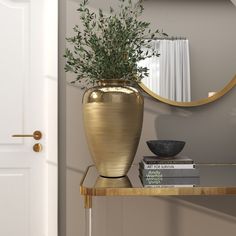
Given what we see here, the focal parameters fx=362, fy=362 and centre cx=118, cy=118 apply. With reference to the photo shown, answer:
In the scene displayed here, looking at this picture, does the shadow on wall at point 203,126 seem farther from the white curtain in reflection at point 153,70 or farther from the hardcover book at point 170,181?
the hardcover book at point 170,181

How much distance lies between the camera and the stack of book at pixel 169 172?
4.91 feet

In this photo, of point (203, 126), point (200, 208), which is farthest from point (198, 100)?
point (200, 208)

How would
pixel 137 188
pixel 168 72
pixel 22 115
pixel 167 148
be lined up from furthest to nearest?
pixel 22 115 → pixel 168 72 → pixel 167 148 → pixel 137 188

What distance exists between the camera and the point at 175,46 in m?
2.02

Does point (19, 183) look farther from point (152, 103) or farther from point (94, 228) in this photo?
point (152, 103)

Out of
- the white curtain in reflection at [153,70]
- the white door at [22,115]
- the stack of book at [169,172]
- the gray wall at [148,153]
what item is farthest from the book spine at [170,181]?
the white door at [22,115]

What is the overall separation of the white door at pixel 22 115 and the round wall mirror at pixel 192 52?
0.67 m

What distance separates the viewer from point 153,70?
2.00 meters

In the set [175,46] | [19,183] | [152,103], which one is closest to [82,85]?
[152,103]

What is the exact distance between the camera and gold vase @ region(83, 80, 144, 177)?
1.52m

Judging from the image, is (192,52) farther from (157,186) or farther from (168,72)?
(157,186)

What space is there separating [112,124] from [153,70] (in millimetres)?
609

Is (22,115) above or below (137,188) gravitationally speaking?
above

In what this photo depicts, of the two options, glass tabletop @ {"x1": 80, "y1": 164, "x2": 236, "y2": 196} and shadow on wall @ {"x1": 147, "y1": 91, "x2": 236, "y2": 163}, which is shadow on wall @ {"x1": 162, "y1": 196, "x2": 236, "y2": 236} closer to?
shadow on wall @ {"x1": 147, "y1": 91, "x2": 236, "y2": 163}
